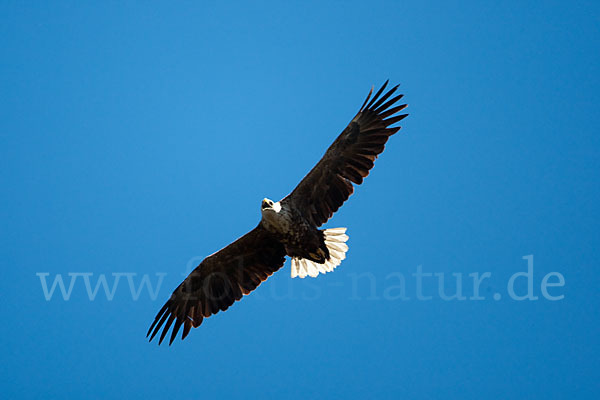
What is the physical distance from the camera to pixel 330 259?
9461 mm

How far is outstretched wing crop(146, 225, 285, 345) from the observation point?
9.16 m

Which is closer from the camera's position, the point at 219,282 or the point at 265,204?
A: the point at 265,204

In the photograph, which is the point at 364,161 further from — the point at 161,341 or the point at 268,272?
the point at 161,341

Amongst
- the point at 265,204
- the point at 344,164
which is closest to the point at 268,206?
the point at 265,204

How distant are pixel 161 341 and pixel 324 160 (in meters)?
3.65

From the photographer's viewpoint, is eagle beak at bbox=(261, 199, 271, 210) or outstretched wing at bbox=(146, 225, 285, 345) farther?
outstretched wing at bbox=(146, 225, 285, 345)

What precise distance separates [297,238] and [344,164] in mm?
1275

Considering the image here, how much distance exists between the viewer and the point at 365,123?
8.95 meters

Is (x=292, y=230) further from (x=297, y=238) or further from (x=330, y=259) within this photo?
(x=330, y=259)

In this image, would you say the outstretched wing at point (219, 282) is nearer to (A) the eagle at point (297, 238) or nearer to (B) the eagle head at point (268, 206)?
(A) the eagle at point (297, 238)

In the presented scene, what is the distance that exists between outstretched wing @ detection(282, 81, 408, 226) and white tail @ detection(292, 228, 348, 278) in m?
0.48

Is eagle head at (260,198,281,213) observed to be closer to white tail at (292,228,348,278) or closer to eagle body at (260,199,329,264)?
eagle body at (260,199,329,264)

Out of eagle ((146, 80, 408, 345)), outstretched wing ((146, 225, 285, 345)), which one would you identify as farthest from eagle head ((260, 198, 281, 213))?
outstretched wing ((146, 225, 285, 345))

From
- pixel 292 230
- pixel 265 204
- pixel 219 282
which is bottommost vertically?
pixel 219 282
